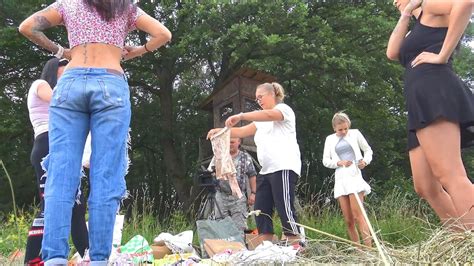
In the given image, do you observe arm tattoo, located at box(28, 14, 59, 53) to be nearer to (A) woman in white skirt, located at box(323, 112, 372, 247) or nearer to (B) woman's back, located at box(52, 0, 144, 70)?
(B) woman's back, located at box(52, 0, 144, 70)

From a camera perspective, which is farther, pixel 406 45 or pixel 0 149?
pixel 0 149

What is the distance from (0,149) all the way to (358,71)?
757 cm

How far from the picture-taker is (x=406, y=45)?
2.60m

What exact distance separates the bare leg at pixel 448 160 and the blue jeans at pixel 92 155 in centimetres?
124

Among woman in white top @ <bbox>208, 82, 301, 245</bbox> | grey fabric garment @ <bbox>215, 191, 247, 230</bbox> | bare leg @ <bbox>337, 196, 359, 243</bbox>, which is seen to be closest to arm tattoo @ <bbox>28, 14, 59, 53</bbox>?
woman in white top @ <bbox>208, 82, 301, 245</bbox>

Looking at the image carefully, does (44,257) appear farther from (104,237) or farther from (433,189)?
(433,189)

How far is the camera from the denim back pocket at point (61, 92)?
2.14 m

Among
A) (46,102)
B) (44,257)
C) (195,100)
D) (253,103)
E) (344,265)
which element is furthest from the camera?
(195,100)

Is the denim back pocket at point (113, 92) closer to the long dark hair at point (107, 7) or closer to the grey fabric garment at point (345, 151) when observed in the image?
the long dark hair at point (107, 7)

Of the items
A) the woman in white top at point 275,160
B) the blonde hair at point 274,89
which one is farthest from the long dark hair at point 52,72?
the blonde hair at point 274,89

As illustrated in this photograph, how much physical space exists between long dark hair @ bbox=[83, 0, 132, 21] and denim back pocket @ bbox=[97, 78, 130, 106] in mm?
285

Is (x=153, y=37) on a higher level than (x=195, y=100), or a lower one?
lower

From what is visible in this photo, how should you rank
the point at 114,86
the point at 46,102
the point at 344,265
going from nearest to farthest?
the point at 344,265 < the point at 114,86 < the point at 46,102

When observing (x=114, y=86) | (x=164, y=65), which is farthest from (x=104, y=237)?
(x=164, y=65)
